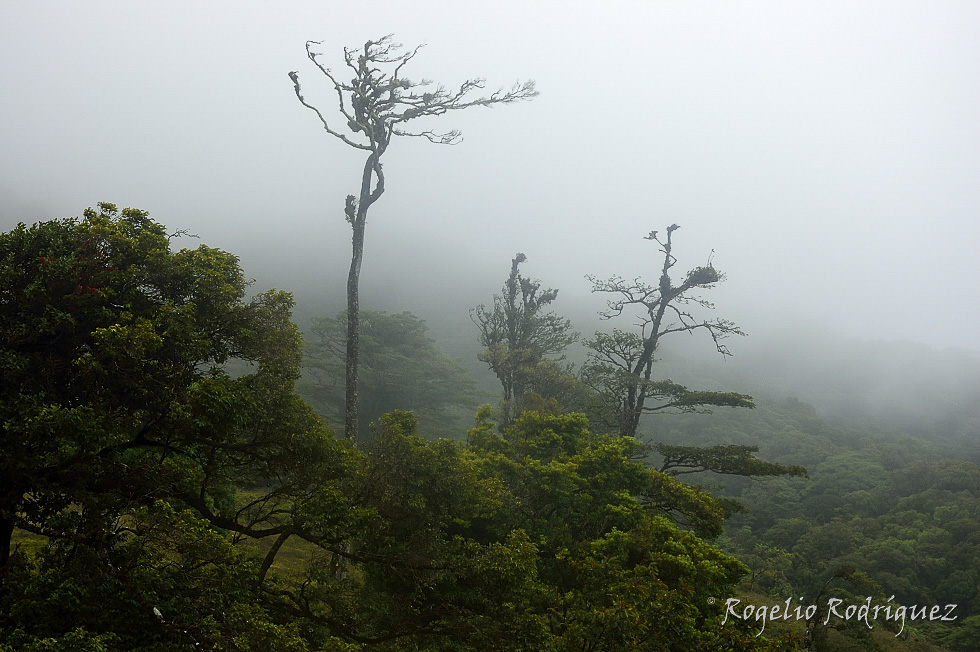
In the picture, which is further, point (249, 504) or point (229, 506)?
point (229, 506)

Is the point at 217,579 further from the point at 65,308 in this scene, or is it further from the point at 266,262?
the point at 266,262

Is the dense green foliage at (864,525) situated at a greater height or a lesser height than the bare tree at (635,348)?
lesser

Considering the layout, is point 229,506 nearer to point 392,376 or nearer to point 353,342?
point 353,342

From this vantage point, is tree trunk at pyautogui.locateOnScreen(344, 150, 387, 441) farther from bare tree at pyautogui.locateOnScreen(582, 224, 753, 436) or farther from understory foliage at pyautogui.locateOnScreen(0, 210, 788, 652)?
bare tree at pyautogui.locateOnScreen(582, 224, 753, 436)

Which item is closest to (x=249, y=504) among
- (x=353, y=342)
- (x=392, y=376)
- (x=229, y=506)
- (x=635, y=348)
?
(x=229, y=506)

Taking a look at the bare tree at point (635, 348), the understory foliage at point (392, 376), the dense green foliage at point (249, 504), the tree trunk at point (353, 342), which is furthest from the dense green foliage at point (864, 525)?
the understory foliage at point (392, 376)

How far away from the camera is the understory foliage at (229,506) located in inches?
294

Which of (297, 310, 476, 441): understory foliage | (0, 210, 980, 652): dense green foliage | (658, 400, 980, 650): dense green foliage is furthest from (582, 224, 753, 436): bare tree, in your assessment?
(297, 310, 476, 441): understory foliage

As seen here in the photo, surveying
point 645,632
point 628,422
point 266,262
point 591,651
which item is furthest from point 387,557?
point 266,262

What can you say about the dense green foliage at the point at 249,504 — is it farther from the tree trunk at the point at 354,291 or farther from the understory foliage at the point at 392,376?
the understory foliage at the point at 392,376

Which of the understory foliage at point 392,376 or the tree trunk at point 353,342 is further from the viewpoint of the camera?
the understory foliage at point 392,376

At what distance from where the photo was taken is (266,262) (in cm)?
9731

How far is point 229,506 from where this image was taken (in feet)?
41.4

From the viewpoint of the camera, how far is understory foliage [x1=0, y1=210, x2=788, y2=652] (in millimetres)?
7457
